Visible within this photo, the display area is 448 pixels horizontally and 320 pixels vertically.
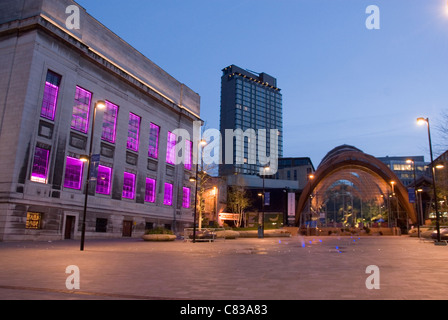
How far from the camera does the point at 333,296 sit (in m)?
6.65

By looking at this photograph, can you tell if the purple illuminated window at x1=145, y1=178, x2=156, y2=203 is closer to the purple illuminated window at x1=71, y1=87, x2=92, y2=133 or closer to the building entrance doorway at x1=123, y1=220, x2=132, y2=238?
the building entrance doorway at x1=123, y1=220, x2=132, y2=238

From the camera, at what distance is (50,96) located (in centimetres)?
3109

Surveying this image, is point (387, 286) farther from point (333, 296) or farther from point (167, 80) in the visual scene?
point (167, 80)

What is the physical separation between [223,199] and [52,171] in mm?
42687

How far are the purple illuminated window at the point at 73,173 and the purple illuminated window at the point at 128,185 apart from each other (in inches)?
293

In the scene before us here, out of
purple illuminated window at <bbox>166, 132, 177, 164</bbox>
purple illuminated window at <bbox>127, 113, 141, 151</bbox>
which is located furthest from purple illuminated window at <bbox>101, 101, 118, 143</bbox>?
purple illuminated window at <bbox>166, 132, 177, 164</bbox>

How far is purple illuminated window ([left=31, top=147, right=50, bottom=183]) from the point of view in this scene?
29.0 m

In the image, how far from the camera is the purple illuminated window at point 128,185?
40906 mm

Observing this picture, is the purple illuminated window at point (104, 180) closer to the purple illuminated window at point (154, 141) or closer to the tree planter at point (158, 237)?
the purple illuminated window at point (154, 141)

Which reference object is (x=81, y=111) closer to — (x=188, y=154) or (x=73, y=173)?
(x=73, y=173)

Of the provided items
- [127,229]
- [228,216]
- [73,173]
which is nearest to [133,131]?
[73,173]

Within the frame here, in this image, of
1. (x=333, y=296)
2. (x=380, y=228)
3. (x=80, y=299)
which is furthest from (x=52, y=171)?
(x=380, y=228)

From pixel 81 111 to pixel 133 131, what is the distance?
29.7 ft

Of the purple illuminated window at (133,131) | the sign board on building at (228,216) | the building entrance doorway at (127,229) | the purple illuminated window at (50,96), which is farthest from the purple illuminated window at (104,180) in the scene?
the sign board on building at (228,216)
